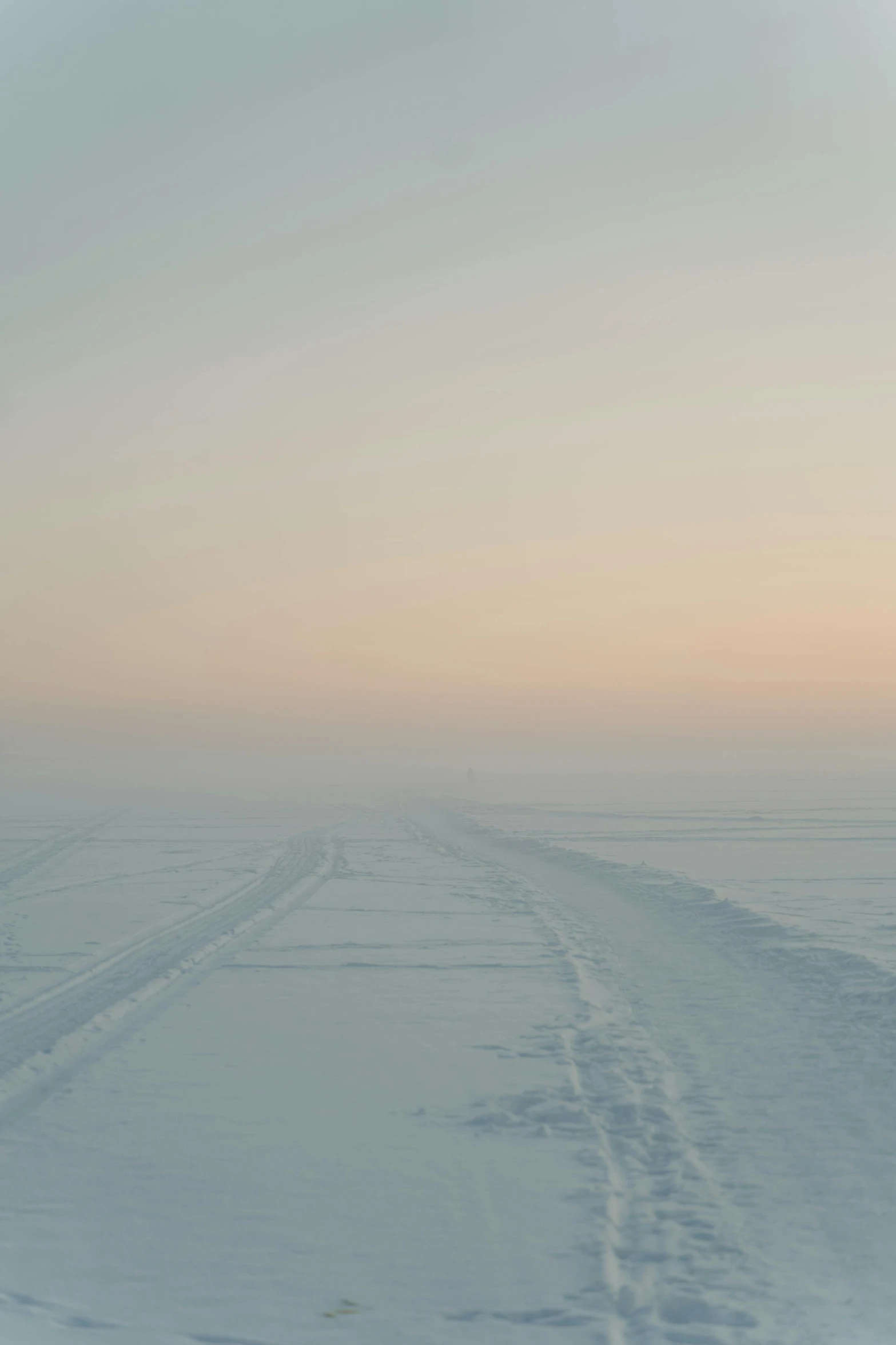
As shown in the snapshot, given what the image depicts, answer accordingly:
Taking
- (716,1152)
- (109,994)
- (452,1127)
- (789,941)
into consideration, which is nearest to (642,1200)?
(716,1152)

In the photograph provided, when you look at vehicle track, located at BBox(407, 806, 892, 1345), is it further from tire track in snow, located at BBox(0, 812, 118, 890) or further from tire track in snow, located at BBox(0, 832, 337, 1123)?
tire track in snow, located at BBox(0, 812, 118, 890)

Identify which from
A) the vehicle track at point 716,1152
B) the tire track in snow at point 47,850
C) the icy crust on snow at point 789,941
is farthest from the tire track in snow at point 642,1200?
the tire track in snow at point 47,850

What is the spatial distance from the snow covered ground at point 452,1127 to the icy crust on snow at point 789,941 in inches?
2.8

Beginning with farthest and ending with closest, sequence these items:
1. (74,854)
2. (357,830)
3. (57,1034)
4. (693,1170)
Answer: (357,830)
(74,854)
(57,1034)
(693,1170)

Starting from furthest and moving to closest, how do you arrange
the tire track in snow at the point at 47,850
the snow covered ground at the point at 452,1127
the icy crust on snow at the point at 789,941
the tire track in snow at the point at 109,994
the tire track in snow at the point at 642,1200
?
1. the tire track in snow at the point at 47,850
2. the icy crust on snow at the point at 789,941
3. the tire track in snow at the point at 109,994
4. the snow covered ground at the point at 452,1127
5. the tire track in snow at the point at 642,1200

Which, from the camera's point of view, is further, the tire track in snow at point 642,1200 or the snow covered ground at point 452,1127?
the snow covered ground at point 452,1127

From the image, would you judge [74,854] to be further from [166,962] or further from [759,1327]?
[759,1327]

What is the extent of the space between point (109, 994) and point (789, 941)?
292 inches

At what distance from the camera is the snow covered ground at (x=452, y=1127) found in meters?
4.14


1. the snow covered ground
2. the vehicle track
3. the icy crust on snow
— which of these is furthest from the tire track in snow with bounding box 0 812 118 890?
the vehicle track

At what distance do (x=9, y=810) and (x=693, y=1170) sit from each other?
43.1 metres

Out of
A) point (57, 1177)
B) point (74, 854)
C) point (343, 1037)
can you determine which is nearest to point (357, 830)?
point (74, 854)

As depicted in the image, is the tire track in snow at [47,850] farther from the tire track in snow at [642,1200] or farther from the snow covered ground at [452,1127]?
the tire track in snow at [642,1200]

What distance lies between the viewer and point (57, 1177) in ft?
17.6
